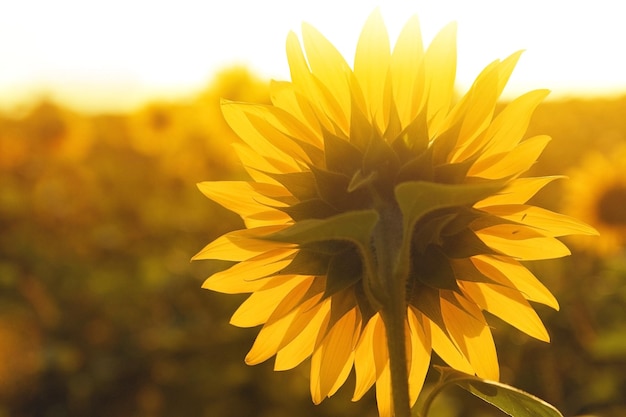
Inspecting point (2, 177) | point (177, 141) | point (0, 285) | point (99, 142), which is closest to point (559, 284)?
point (0, 285)

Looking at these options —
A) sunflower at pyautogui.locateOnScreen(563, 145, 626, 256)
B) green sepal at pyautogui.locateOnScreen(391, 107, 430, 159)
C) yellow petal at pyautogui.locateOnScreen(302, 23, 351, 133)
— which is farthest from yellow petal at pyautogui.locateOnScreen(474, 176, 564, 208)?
sunflower at pyautogui.locateOnScreen(563, 145, 626, 256)

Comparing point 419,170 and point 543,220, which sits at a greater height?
point 419,170

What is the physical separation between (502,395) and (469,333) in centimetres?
19

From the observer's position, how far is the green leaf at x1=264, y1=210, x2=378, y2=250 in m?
0.80

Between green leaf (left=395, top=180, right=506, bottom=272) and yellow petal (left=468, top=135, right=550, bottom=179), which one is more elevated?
green leaf (left=395, top=180, right=506, bottom=272)

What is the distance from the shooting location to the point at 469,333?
1136 mm

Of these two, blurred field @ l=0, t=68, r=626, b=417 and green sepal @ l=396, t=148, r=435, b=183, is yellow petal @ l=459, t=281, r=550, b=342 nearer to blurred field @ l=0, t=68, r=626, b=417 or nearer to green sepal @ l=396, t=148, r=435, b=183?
green sepal @ l=396, t=148, r=435, b=183

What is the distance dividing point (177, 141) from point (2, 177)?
57.6 inches

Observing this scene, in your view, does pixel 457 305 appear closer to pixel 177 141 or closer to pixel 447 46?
pixel 447 46

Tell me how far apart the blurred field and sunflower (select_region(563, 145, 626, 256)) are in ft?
0.29

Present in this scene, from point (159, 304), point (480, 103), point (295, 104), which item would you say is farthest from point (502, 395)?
point (159, 304)

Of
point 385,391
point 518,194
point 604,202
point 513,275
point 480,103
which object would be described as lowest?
point 604,202

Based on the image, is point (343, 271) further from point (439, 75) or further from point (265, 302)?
point (439, 75)

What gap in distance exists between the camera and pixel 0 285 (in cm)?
A: 485
